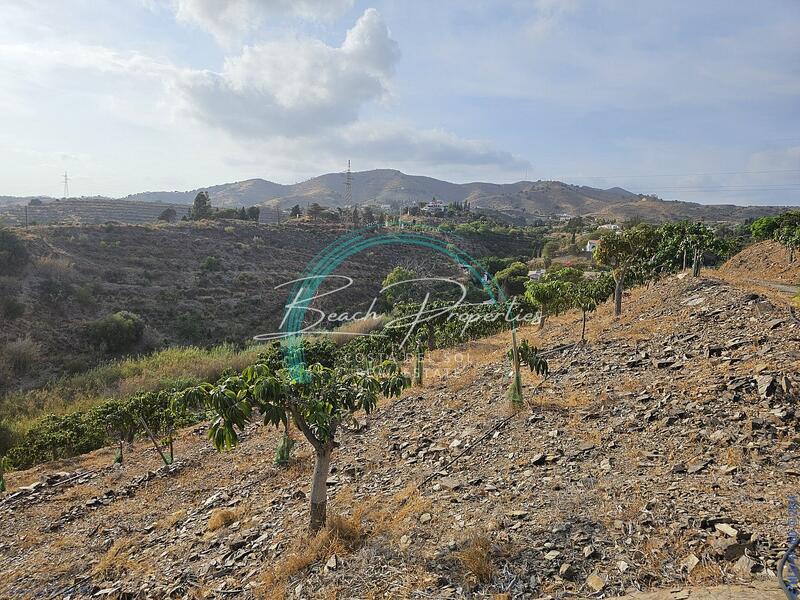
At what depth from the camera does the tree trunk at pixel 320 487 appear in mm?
6211

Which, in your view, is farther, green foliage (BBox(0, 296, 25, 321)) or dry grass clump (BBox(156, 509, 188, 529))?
green foliage (BBox(0, 296, 25, 321))

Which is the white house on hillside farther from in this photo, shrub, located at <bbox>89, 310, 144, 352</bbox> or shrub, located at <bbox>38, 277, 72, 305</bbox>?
shrub, located at <bbox>89, 310, 144, 352</bbox>

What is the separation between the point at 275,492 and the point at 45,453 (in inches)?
490

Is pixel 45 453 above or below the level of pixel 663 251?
below

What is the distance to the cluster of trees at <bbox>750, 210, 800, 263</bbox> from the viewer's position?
947 inches

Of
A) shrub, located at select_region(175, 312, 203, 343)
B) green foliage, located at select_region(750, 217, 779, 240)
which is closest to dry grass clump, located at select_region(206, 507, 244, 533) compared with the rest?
shrub, located at select_region(175, 312, 203, 343)

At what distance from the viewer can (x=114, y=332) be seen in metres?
29.0

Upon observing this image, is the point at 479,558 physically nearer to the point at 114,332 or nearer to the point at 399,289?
the point at 114,332

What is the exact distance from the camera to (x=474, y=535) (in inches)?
215

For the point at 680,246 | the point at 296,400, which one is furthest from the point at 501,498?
the point at 680,246

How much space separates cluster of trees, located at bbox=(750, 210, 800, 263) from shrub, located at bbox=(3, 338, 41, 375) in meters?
42.5

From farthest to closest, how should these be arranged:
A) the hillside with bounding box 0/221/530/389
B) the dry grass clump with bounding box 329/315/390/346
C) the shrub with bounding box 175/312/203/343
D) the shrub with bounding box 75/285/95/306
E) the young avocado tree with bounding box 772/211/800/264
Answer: the shrub with bounding box 75/285/95/306 → the shrub with bounding box 175/312/203/343 → the dry grass clump with bounding box 329/315/390/346 → the hillside with bounding box 0/221/530/389 → the young avocado tree with bounding box 772/211/800/264

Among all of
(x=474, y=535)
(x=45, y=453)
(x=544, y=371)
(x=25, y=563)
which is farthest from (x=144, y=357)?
(x=474, y=535)

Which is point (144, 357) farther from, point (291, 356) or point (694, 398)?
point (694, 398)
